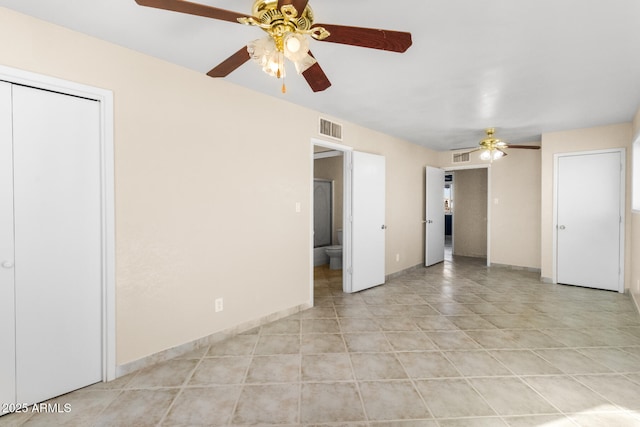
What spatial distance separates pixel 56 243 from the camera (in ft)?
6.59

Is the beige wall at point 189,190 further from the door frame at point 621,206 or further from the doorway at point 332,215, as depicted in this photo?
the door frame at point 621,206

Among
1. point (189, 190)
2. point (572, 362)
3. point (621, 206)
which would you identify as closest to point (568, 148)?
point (621, 206)

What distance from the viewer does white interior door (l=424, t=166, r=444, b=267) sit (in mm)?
5988

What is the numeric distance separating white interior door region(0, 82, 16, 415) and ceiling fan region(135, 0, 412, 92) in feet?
4.34

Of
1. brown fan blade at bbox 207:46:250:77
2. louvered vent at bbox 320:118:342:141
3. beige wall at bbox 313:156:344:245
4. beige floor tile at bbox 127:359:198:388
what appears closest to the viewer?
brown fan blade at bbox 207:46:250:77

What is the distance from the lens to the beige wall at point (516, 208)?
18.0 feet

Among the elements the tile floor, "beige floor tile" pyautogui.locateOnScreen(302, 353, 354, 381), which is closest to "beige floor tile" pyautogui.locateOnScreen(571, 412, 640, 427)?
the tile floor

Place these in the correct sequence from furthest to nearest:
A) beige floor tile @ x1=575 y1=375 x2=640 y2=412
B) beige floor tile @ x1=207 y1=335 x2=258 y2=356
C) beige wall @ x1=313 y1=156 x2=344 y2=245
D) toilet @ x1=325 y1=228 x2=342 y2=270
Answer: beige wall @ x1=313 y1=156 x2=344 y2=245 < toilet @ x1=325 y1=228 x2=342 y2=270 < beige floor tile @ x1=207 y1=335 x2=258 y2=356 < beige floor tile @ x1=575 y1=375 x2=640 y2=412

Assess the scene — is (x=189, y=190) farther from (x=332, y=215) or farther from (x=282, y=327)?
(x=332, y=215)

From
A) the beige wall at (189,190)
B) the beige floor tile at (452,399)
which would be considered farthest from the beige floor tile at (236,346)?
the beige floor tile at (452,399)

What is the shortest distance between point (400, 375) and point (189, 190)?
2241 millimetres

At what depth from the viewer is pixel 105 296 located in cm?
218

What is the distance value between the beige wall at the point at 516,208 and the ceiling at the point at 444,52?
1767 millimetres

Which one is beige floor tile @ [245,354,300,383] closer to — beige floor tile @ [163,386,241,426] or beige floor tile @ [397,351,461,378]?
beige floor tile @ [163,386,241,426]
